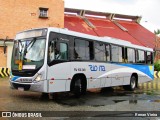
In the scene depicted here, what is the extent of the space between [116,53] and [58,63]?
225 inches

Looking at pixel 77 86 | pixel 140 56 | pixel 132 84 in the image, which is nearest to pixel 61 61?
pixel 77 86

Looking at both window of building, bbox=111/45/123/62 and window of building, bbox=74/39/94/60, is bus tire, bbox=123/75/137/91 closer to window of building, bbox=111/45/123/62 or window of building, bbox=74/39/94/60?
window of building, bbox=111/45/123/62

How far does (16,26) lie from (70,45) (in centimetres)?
2075

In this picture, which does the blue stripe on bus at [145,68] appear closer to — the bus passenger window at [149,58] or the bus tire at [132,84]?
the bus passenger window at [149,58]

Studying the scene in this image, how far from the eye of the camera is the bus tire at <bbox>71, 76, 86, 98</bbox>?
13625mm

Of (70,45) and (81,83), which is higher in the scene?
(70,45)

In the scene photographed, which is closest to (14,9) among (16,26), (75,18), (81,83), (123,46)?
Answer: (16,26)

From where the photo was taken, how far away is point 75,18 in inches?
1770

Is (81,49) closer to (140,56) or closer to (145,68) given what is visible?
(140,56)

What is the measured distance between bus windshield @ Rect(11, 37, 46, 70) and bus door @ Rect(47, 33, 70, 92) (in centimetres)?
37

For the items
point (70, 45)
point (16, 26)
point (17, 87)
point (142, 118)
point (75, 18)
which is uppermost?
point (75, 18)

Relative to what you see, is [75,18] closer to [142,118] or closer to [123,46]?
[123,46]

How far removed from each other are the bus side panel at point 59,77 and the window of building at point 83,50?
3.18 ft

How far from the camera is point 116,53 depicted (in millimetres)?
17406
